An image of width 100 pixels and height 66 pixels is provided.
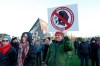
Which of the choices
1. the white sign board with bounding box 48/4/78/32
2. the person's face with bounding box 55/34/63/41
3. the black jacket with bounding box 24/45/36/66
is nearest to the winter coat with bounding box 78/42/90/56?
the white sign board with bounding box 48/4/78/32

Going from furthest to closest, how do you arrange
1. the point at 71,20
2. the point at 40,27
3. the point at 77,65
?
1. the point at 40,27
2. the point at 77,65
3. the point at 71,20

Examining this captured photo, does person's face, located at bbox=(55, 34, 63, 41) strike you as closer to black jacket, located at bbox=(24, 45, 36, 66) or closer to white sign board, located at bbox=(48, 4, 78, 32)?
white sign board, located at bbox=(48, 4, 78, 32)

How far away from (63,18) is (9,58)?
5.44 ft

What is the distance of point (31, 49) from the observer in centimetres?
780

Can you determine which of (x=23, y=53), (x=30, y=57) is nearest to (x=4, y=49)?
(x=23, y=53)

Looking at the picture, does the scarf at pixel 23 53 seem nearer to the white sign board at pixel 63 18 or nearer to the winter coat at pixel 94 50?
the white sign board at pixel 63 18

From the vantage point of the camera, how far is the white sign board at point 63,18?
761cm

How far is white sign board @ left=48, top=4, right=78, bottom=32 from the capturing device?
299 inches

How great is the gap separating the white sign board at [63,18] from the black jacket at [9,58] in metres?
1.15

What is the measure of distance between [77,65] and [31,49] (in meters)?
9.64

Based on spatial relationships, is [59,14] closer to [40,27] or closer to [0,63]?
[0,63]

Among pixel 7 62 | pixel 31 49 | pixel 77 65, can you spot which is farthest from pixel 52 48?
pixel 77 65

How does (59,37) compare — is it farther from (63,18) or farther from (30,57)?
(30,57)

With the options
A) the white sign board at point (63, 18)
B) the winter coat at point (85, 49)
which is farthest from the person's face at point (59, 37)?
the winter coat at point (85, 49)
